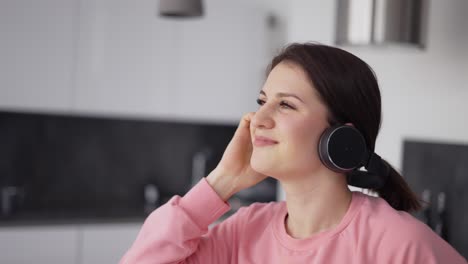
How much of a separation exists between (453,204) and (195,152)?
2.54 metres

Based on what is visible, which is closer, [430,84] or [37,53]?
[430,84]

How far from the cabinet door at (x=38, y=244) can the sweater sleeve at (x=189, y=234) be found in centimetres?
229

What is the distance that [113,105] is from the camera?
4.19 meters

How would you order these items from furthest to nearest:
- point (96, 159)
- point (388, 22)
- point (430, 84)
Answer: point (96, 159) → point (430, 84) → point (388, 22)

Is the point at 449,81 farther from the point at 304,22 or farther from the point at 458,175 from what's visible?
the point at 304,22

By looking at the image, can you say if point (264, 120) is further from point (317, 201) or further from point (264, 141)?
point (317, 201)

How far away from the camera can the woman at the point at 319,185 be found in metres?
1.44

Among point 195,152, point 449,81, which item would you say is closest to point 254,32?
point 195,152

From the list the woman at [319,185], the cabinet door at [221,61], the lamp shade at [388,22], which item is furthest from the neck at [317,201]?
the cabinet door at [221,61]

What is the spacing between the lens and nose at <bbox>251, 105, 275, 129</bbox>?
1.52 meters

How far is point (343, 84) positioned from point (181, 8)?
1.25 meters

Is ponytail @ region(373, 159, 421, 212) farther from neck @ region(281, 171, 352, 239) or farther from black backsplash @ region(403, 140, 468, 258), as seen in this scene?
black backsplash @ region(403, 140, 468, 258)

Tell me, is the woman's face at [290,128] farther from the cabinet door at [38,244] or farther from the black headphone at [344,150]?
the cabinet door at [38,244]

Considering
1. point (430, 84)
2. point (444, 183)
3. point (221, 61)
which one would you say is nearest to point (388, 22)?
point (430, 84)
